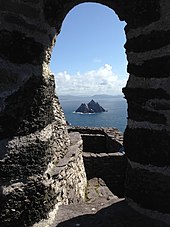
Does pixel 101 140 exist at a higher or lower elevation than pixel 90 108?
higher

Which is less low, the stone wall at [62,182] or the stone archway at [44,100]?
the stone archway at [44,100]

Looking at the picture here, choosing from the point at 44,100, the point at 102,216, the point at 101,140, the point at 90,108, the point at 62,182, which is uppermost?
the point at 44,100

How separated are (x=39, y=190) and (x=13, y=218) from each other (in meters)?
0.31

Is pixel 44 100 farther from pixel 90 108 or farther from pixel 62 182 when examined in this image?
pixel 90 108

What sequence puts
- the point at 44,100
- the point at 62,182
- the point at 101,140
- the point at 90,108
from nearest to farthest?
the point at 44,100 → the point at 62,182 → the point at 101,140 → the point at 90,108

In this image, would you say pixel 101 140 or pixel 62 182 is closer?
pixel 62 182

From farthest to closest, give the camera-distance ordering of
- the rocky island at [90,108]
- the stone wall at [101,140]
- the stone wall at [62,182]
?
1. the rocky island at [90,108]
2. the stone wall at [101,140]
3. the stone wall at [62,182]

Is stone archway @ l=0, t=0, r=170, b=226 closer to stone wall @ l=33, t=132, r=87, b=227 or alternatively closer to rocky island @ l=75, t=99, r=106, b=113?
stone wall @ l=33, t=132, r=87, b=227

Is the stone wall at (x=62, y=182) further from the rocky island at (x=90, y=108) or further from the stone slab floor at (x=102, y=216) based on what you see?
the rocky island at (x=90, y=108)

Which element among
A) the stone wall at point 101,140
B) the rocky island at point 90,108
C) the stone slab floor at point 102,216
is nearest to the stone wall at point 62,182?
the stone slab floor at point 102,216

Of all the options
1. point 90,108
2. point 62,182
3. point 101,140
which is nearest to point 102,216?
point 62,182

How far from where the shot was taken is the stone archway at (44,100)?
225 centimetres

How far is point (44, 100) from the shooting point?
8.07 feet

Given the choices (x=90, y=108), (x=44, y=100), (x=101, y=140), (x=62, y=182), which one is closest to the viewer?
(x=44, y=100)
